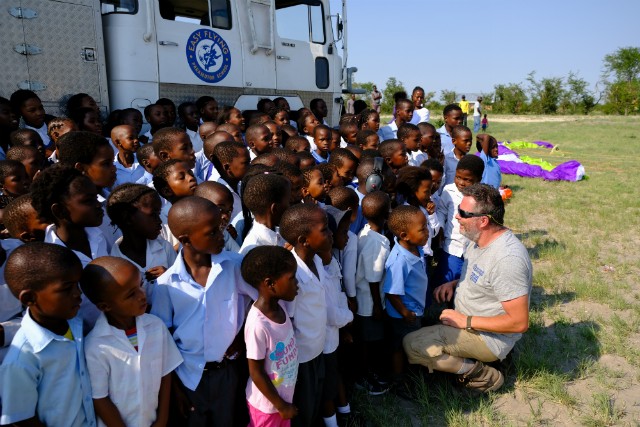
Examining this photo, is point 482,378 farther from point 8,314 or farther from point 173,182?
point 8,314

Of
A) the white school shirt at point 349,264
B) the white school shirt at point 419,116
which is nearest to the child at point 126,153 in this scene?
the white school shirt at point 349,264

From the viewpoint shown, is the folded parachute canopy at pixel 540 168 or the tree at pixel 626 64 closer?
the folded parachute canopy at pixel 540 168

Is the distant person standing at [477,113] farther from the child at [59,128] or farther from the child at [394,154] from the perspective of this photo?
the child at [59,128]

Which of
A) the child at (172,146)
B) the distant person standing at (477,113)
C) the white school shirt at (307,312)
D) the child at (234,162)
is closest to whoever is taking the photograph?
the white school shirt at (307,312)

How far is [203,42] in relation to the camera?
562cm

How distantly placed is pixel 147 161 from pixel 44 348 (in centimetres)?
223

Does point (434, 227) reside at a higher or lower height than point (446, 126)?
lower

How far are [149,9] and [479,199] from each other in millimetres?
3974

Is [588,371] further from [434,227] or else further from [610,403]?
[434,227]

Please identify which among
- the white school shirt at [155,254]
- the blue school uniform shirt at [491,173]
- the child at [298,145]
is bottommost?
the white school shirt at [155,254]

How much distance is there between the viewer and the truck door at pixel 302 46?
21.5 feet

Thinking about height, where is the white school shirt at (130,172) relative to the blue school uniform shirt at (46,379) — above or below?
above

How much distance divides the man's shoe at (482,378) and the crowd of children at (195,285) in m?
0.47

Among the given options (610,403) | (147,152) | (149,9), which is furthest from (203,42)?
(610,403)
